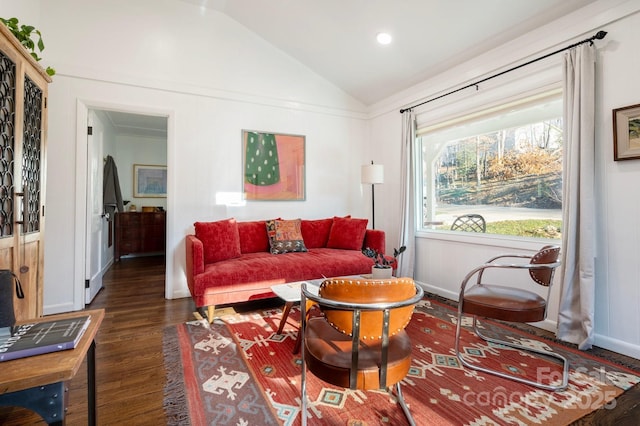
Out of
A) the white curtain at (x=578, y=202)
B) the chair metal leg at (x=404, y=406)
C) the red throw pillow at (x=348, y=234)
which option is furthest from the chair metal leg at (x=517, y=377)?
the red throw pillow at (x=348, y=234)

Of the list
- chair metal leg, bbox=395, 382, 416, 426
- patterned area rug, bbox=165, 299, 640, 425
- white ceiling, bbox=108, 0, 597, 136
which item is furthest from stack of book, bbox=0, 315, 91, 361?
white ceiling, bbox=108, 0, 597, 136


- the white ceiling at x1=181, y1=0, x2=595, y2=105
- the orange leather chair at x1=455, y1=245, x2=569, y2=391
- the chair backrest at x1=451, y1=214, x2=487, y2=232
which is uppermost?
the white ceiling at x1=181, y1=0, x2=595, y2=105

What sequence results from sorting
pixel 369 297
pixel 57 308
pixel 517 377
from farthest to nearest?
pixel 57 308 < pixel 517 377 < pixel 369 297

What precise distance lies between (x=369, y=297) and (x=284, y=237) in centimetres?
266

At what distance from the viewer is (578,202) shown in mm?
2434

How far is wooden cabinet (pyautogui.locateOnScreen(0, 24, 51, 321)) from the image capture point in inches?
70.2

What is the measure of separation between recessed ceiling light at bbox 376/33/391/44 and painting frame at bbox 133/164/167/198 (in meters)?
5.26

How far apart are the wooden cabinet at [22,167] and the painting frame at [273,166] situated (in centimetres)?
210

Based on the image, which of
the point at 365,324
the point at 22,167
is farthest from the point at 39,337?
the point at 22,167

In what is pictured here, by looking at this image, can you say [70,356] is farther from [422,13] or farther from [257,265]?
[422,13]

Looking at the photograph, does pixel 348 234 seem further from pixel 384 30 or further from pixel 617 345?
pixel 617 345

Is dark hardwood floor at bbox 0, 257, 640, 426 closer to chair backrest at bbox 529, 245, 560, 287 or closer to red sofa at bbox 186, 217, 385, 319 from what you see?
red sofa at bbox 186, 217, 385, 319

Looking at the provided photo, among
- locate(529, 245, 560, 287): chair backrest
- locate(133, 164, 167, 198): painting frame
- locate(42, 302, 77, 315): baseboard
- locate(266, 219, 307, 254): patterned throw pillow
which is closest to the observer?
locate(529, 245, 560, 287): chair backrest

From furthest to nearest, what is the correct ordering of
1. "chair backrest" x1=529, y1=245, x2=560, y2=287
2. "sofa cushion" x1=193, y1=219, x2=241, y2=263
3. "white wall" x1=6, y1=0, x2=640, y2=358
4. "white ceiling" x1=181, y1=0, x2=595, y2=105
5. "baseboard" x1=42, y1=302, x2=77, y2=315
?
"sofa cushion" x1=193, y1=219, x2=241, y2=263, "baseboard" x1=42, y1=302, x2=77, y2=315, "white ceiling" x1=181, y1=0, x2=595, y2=105, "white wall" x1=6, y1=0, x2=640, y2=358, "chair backrest" x1=529, y1=245, x2=560, y2=287
